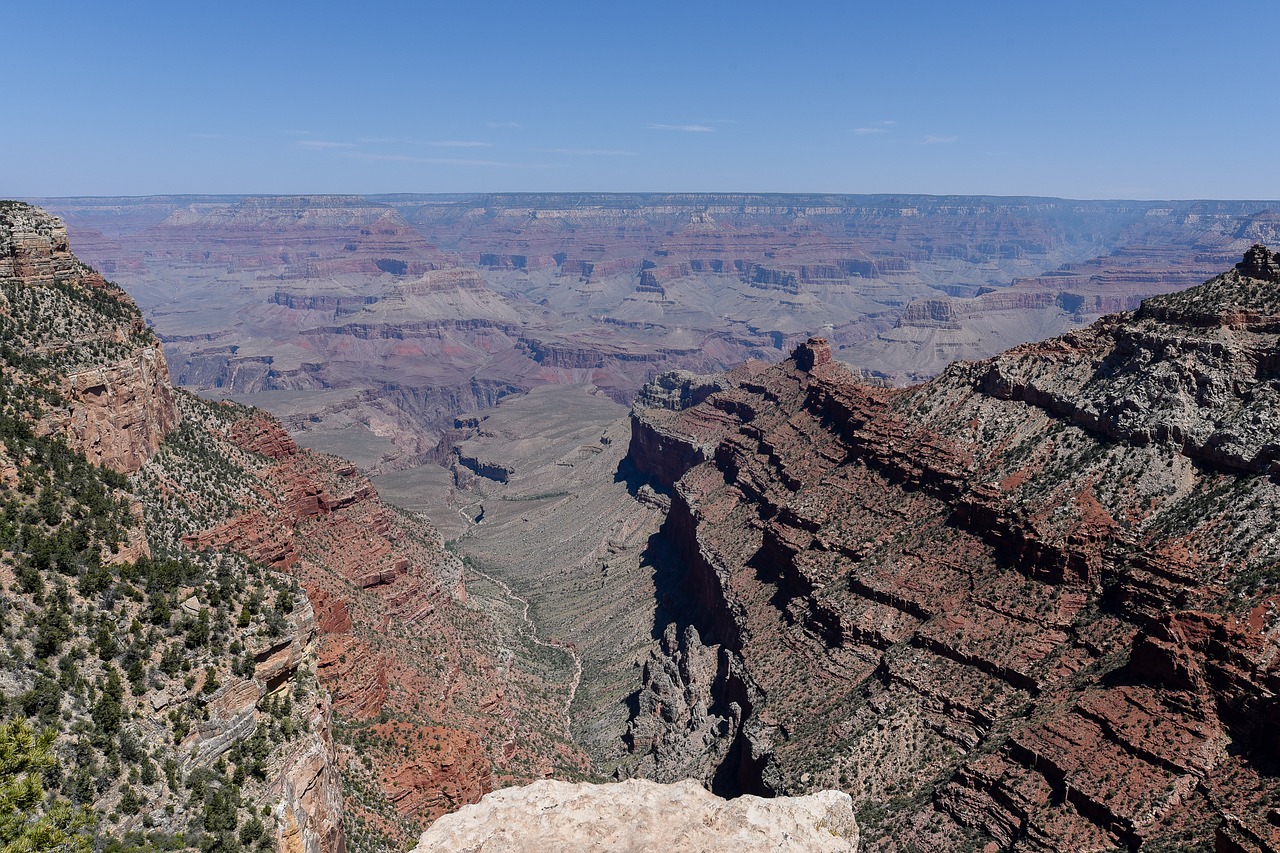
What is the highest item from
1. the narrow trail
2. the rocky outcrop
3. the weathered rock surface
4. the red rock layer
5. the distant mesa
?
the distant mesa

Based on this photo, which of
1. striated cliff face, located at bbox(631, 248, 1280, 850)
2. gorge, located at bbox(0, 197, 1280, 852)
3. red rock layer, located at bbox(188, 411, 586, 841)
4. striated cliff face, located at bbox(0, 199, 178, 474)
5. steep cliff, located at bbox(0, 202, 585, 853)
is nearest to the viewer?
steep cliff, located at bbox(0, 202, 585, 853)

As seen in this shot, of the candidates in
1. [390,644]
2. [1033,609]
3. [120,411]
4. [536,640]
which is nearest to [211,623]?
[120,411]

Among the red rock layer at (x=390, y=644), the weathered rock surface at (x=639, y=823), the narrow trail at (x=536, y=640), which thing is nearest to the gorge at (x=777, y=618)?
the red rock layer at (x=390, y=644)

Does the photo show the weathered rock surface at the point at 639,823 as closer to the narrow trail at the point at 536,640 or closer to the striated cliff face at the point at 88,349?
the striated cliff face at the point at 88,349

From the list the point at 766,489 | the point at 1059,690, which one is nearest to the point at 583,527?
the point at 766,489

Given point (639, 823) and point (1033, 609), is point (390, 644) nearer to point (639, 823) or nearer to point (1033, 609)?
point (1033, 609)

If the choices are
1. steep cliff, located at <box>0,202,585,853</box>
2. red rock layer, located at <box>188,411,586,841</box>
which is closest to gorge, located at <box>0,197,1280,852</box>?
steep cliff, located at <box>0,202,585,853</box>

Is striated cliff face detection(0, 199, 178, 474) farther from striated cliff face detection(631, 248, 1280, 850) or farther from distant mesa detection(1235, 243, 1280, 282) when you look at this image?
distant mesa detection(1235, 243, 1280, 282)
